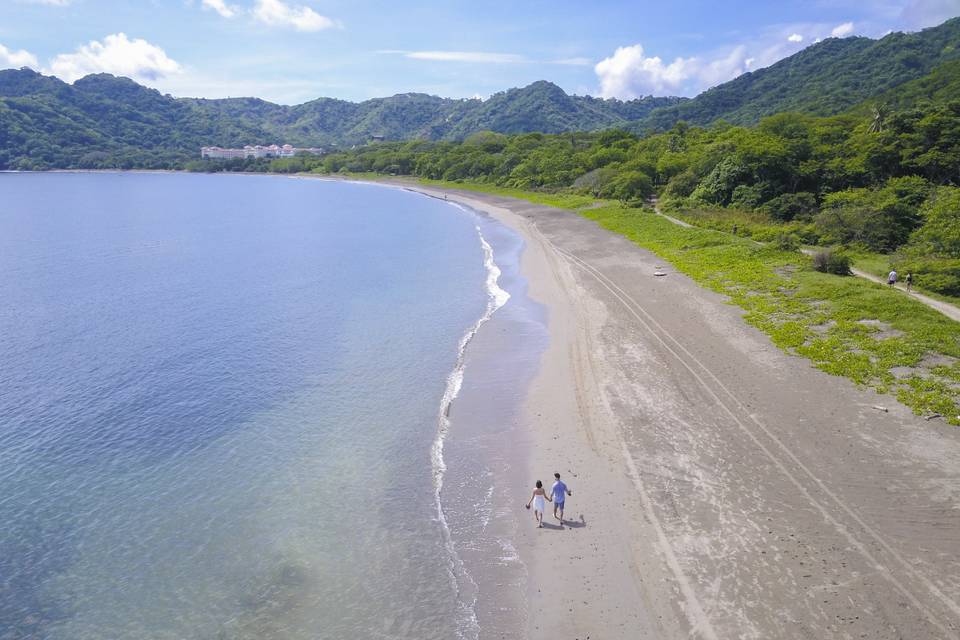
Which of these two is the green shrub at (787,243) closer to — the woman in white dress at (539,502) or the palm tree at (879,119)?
the palm tree at (879,119)

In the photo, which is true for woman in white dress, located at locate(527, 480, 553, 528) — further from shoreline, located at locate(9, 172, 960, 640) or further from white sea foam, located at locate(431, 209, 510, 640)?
white sea foam, located at locate(431, 209, 510, 640)

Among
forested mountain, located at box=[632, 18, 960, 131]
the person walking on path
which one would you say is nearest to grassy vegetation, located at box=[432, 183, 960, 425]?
the person walking on path

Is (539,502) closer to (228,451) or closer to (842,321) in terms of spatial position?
(228,451)

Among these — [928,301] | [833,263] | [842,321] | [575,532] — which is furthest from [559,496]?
[833,263]

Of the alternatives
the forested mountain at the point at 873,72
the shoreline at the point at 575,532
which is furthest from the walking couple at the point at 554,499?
the forested mountain at the point at 873,72

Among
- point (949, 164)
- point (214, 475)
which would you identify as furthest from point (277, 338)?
point (949, 164)

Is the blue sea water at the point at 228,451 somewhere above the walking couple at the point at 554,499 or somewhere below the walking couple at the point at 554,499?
below
